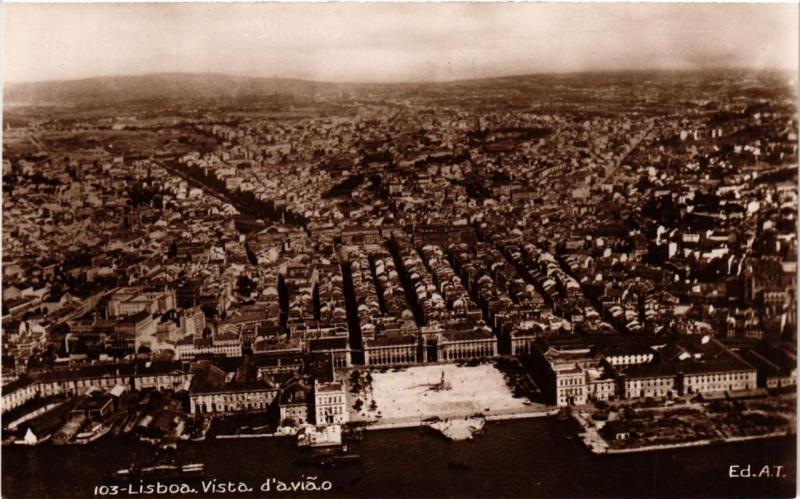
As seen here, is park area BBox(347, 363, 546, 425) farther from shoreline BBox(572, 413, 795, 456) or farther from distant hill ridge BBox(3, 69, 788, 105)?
distant hill ridge BBox(3, 69, 788, 105)

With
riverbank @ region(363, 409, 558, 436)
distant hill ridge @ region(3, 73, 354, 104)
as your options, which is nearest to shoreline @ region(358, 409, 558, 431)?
riverbank @ region(363, 409, 558, 436)

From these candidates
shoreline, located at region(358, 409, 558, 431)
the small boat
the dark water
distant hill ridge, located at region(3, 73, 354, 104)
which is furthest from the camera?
distant hill ridge, located at region(3, 73, 354, 104)

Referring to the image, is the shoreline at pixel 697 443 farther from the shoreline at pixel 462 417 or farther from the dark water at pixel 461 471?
the shoreline at pixel 462 417

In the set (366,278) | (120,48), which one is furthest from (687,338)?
(120,48)

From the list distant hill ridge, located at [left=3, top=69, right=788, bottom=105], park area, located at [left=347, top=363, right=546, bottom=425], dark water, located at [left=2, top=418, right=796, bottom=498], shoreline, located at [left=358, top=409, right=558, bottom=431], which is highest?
distant hill ridge, located at [left=3, top=69, right=788, bottom=105]

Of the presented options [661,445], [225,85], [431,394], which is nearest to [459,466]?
[431,394]

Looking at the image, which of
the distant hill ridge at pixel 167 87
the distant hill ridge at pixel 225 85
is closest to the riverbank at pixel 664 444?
the distant hill ridge at pixel 225 85
